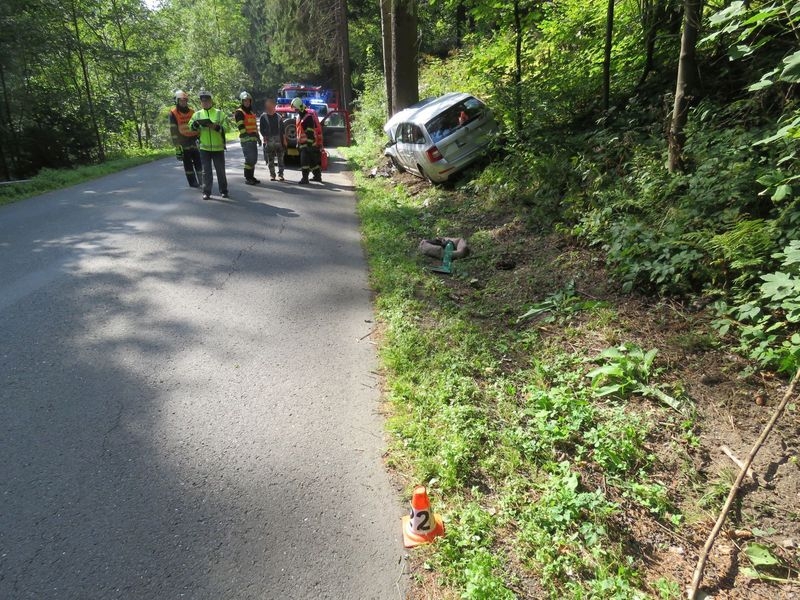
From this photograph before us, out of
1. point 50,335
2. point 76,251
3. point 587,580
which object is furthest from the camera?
point 76,251

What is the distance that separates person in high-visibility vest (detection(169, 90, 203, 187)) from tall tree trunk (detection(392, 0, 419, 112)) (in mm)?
6048

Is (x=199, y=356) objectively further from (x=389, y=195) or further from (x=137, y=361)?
(x=389, y=195)

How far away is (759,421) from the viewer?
3350 millimetres

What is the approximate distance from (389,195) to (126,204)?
5.54 meters

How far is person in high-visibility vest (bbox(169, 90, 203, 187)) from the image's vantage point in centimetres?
1152

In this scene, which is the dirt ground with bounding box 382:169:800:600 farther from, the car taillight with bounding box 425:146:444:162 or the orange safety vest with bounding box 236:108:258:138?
the orange safety vest with bounding box 236:108:258:138

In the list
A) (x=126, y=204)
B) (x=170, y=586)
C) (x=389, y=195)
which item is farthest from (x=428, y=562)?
(x=126, y=204)

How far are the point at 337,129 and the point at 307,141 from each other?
32.6 ft

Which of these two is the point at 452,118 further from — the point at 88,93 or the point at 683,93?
the point at 88,93

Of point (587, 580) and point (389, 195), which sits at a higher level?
point (389, 195)

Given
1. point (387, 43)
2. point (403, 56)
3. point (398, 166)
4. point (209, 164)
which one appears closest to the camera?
point (209, 164)

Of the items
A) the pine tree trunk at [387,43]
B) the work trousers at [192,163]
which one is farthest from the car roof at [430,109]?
the pine tree trunk at [387,43]

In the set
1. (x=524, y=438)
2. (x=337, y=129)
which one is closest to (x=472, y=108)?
(x=524, y=438)

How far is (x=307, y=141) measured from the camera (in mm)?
12406
